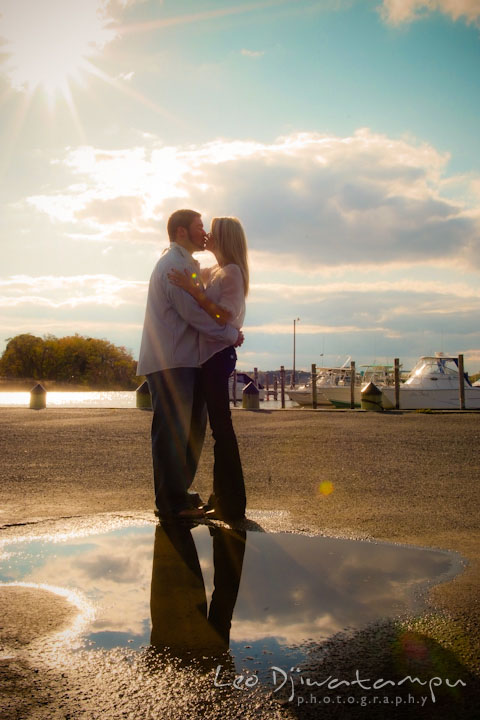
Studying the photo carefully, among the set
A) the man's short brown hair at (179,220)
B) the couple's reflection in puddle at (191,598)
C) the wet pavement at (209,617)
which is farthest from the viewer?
the man's short brown hair at (179,220)

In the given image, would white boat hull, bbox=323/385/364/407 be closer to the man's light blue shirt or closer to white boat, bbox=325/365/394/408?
white boat, bbox=325/365/394/408

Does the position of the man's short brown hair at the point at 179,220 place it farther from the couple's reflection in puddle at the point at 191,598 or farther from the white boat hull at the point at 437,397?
the white boat hull at the point at 437,397

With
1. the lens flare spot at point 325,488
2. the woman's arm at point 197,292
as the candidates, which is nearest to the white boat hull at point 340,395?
the lens flare spot at point 325,488

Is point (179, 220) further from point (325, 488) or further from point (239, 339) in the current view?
point (325, 488)

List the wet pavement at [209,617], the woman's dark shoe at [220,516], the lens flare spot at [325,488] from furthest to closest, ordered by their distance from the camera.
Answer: the lens flare spot at [325,488], the woman's dark shoe at [220,516], the wet pavement at [209,617]

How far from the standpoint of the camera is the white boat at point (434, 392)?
4009cm

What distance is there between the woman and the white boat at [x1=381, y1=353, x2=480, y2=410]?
36.3 metres

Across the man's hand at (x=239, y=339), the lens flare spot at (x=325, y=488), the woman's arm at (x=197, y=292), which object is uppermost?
the woman's arm at (x=197, y=292)

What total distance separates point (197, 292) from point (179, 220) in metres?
0.56

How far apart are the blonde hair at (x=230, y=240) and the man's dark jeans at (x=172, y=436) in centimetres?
76

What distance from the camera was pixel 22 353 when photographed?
9656 centimetres

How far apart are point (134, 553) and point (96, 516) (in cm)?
101

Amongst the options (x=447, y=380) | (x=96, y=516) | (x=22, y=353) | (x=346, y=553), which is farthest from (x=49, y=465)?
(x=22, y=353)

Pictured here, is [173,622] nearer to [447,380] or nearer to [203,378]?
[203,378]
